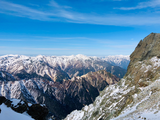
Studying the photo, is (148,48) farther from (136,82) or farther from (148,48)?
(136,82)

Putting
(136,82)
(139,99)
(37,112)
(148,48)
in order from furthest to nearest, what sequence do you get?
1. (148,48)
2. (136,82)
3. (37,112)
4. (139,99)

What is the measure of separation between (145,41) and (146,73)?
30274 millimetres

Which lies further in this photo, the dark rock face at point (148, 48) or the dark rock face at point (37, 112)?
the dark rock face at point (148, 48)

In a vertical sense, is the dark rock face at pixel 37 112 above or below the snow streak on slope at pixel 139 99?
below

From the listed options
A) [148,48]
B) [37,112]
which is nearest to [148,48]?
[148,48]

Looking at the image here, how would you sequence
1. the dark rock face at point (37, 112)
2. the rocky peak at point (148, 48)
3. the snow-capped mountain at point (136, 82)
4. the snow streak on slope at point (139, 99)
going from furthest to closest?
the rocky peak at point (148, 48) → the dark rock face at point (37, 112) → the snow-capped mountain at point (136, 82) → the snow streak on slope at point (139, 99)

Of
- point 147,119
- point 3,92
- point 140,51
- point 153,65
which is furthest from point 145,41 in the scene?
point 3,92

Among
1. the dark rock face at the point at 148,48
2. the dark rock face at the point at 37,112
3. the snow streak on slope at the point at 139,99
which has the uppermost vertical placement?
the dark rock face at the point at 148,48

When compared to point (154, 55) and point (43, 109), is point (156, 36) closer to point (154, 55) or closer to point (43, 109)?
A: point (154, 55)

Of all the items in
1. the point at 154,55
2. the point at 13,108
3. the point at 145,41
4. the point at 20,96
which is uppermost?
the point at 145,41

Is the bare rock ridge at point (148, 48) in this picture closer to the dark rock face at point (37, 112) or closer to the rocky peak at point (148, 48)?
the rocky peak at point (148, 48)

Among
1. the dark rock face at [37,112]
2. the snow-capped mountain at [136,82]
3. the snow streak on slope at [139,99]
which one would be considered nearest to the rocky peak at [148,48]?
the snow-capped mountain at [136,82]

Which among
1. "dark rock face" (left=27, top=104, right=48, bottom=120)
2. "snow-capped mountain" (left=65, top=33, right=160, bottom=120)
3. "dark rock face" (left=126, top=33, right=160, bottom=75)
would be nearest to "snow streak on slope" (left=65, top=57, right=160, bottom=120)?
"snow-capped mountain" (left=65, top=33, right=160, bottom=120)

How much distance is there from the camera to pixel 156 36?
65.1m
